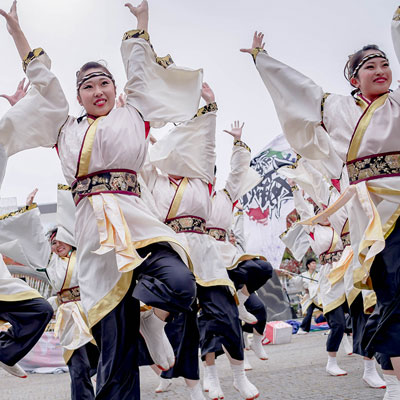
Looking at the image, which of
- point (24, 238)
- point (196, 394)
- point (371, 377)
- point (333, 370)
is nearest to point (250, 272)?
point (333, 370)

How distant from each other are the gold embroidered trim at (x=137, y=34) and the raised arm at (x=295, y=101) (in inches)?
26.6

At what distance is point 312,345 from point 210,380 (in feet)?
15.4

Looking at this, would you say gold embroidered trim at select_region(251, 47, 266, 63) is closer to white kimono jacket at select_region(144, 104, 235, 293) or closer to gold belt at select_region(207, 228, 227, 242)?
white kimono jacket at select_region(144, 104, 235, 293)

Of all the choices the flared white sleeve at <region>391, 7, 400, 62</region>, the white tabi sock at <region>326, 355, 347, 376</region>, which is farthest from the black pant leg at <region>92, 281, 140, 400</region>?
the white tabi sock at <region>326, 355, 347, 376</region>

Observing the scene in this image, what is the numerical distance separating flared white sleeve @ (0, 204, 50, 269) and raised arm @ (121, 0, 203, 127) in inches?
74.1

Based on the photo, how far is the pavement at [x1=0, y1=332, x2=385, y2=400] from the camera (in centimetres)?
422

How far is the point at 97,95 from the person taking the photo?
321 cm

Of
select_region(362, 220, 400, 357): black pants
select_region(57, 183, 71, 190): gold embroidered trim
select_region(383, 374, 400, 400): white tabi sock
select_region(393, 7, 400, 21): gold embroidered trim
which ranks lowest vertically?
select_region(383, 374, 400, 400): white tabi sock

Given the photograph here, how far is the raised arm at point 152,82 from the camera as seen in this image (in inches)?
127

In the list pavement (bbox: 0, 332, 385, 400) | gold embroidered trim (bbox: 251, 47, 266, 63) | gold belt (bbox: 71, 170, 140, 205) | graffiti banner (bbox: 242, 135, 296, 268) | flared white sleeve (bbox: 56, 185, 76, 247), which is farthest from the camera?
graffiti banner (bbox: 242, 135, 296, 268)

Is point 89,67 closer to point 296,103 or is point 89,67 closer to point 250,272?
point 296,103

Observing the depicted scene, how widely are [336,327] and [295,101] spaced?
10.0 ft

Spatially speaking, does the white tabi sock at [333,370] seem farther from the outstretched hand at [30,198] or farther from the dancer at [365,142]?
the outstretched hand at [30,198]

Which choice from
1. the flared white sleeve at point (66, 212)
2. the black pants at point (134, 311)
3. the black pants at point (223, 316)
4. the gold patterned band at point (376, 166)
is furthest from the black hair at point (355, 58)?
the flared white sleeve at point (66, 212)
